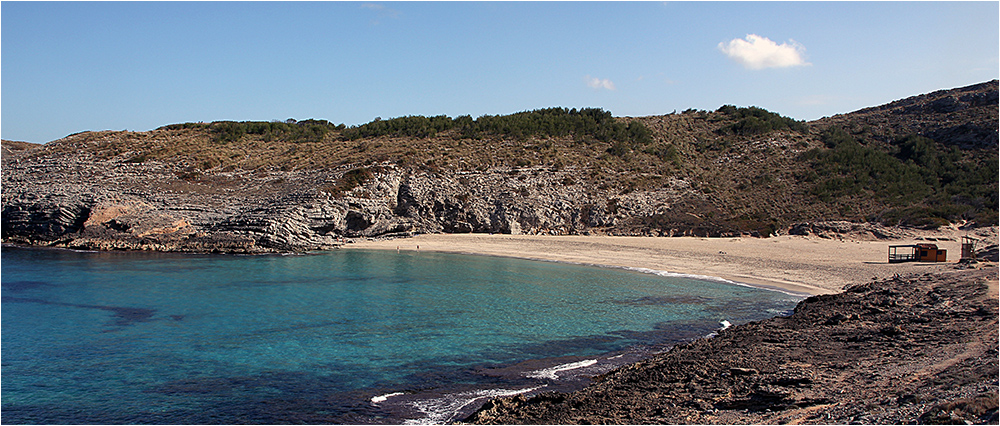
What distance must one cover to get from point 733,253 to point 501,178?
21203mm

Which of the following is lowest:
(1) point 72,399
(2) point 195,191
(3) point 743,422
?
(1) point 72,399

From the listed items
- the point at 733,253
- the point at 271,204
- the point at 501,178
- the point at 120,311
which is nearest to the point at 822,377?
the point at 120,311

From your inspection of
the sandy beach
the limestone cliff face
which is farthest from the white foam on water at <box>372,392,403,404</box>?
the limestone cliff face

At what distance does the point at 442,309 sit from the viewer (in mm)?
19328

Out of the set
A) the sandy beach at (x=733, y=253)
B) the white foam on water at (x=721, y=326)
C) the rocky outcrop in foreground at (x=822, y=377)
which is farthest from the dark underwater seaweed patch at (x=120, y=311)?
the sandy beach at (x=733, y=253)

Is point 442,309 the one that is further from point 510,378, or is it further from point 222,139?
point 222,139

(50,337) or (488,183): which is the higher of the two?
(488,183)

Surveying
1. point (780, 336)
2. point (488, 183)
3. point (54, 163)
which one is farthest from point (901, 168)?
point (54, 163)

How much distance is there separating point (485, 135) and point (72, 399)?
49085 mm

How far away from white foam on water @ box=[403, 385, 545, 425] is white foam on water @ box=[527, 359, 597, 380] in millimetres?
744

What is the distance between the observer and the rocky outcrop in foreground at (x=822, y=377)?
738cm

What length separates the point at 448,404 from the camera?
34.6 ft

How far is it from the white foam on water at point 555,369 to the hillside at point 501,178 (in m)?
27.8

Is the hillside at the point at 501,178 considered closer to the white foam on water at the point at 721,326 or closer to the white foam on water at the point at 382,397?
the white foam on water at the point at 721,326
